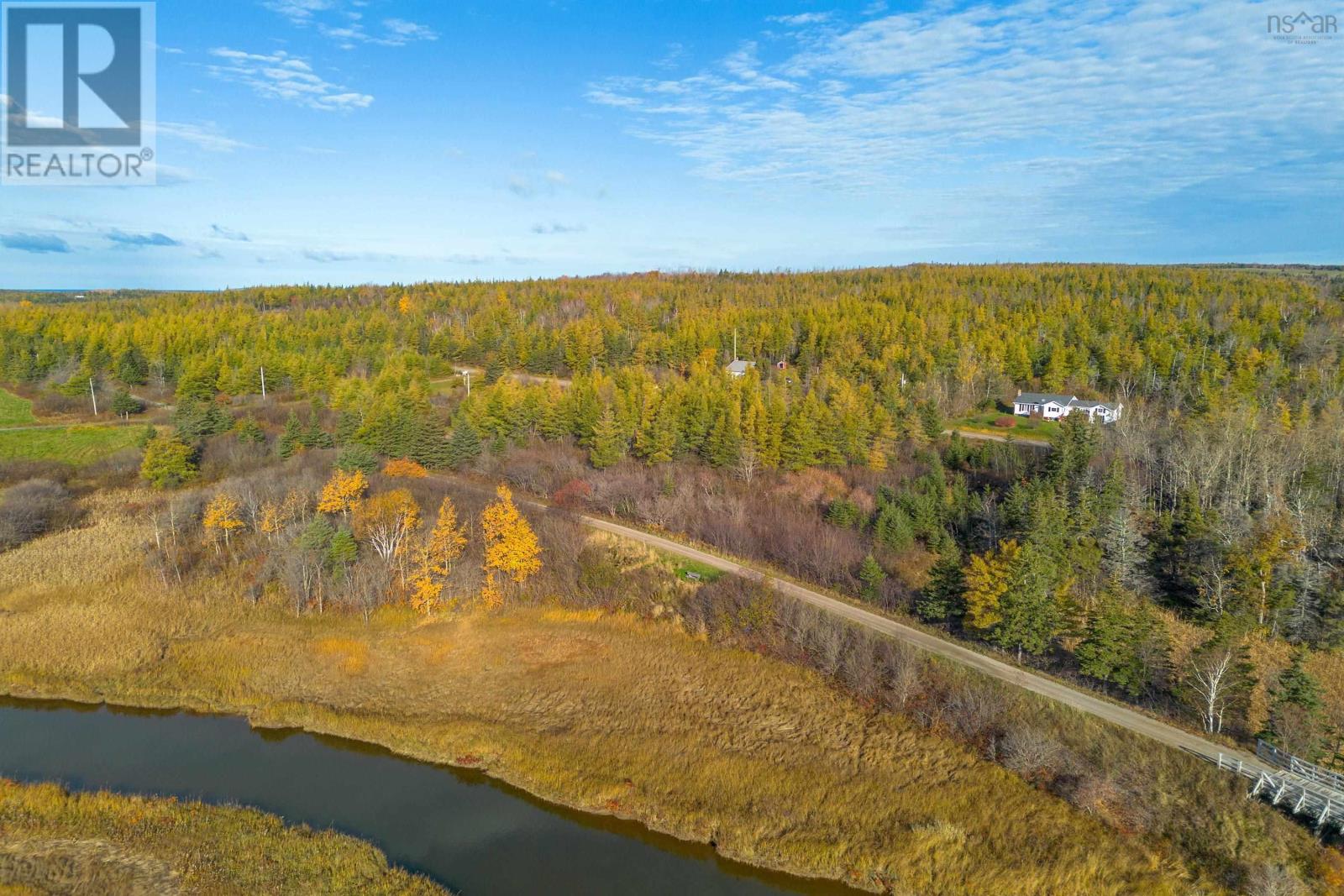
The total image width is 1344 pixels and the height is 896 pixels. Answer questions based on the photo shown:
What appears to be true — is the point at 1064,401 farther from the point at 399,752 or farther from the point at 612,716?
the point at 399,752

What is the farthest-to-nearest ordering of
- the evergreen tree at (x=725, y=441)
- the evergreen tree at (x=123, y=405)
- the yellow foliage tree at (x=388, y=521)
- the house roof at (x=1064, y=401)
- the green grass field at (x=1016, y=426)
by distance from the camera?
the house roof at (x=1064, y=401)
the evergreen tree at (x=123, y=405)
the green grass field at (x=1016, y=426)
the evergreen tree at (x=725, y=441)
the yellow foliage tree at (x=388, y=521)

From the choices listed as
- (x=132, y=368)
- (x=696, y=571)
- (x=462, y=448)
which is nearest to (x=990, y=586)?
(x=696, y=571)

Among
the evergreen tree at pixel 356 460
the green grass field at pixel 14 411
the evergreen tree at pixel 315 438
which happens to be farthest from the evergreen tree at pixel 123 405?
the evergreen tree at pixel 356 460

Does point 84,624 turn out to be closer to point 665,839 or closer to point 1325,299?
point 665,839

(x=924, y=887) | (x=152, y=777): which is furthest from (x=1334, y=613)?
(x=152, y=777)

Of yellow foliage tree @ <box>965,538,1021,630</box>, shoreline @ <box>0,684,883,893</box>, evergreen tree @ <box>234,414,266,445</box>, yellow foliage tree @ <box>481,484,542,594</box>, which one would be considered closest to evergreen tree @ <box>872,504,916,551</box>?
yellow foliage tree @ <box>965,538,1021,630</box>

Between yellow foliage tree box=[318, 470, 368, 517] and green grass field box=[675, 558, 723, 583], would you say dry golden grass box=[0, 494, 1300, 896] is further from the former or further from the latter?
yellow foliage tree box=[318, 470, 368, 517]

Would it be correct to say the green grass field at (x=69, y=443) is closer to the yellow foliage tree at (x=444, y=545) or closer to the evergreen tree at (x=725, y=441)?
the yellow foliage tree at (x=444, y=545)
